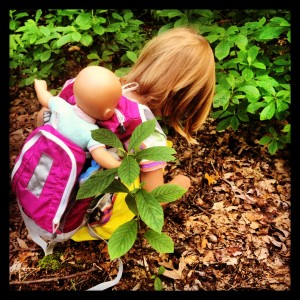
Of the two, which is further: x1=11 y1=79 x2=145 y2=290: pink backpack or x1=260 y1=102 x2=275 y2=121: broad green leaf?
x1=260 y1=102 x2=275 y2=121: broad green leaf

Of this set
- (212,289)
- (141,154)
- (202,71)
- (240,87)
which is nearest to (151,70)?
(202,71)

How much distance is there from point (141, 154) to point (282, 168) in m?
1.37

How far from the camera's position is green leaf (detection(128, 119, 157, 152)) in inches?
60.1

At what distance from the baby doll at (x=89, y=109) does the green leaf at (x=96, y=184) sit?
0.25ft

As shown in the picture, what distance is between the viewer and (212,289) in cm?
202

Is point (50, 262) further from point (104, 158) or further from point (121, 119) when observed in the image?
point (121, 119)

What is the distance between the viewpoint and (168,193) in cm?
163

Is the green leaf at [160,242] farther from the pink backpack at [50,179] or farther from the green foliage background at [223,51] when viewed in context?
the green foliage background at [223,51]

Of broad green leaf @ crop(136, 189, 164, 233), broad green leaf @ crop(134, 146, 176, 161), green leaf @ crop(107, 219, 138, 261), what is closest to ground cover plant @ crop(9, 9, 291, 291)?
green leaf @ crop(107, 219, 138, 261)

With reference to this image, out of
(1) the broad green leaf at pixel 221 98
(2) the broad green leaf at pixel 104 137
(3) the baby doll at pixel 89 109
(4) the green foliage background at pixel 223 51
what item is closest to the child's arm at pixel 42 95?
(3) the baby doll at pixel 89 109

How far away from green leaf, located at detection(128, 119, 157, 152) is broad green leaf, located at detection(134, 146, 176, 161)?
0.16ft

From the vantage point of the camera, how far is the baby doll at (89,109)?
150cm

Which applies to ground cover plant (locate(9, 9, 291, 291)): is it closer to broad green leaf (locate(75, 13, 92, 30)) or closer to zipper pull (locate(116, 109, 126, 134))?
broad green leaf (locate(75, 13, 92, 30))

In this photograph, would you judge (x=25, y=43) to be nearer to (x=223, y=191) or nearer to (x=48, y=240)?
(x=48, y=240)
